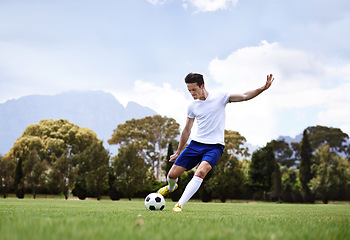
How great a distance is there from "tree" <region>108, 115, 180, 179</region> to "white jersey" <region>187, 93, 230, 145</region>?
40.1 metres

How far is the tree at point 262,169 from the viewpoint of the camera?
3956cm

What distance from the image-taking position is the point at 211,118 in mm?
6121

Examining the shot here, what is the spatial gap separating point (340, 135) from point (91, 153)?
170 feet

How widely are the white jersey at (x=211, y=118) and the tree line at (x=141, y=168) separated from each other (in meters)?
26.0

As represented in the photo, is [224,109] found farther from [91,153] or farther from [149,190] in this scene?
[149,190]

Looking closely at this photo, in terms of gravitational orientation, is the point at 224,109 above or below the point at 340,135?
below

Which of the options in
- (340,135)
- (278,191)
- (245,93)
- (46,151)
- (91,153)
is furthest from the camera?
(340,135)

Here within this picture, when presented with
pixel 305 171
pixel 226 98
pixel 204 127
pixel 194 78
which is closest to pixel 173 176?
pixel 204 127

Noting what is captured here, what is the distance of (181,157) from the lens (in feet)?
21.0

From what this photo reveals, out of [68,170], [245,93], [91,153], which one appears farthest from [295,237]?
[68,170]

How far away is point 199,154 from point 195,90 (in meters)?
1.27

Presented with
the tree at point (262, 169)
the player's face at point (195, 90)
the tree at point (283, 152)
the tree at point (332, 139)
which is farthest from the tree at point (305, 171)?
the player's face at point (195, 90)

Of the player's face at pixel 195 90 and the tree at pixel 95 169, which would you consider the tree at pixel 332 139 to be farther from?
the player's face at pixel 195 90

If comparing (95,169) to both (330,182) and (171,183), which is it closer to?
(171,183)
